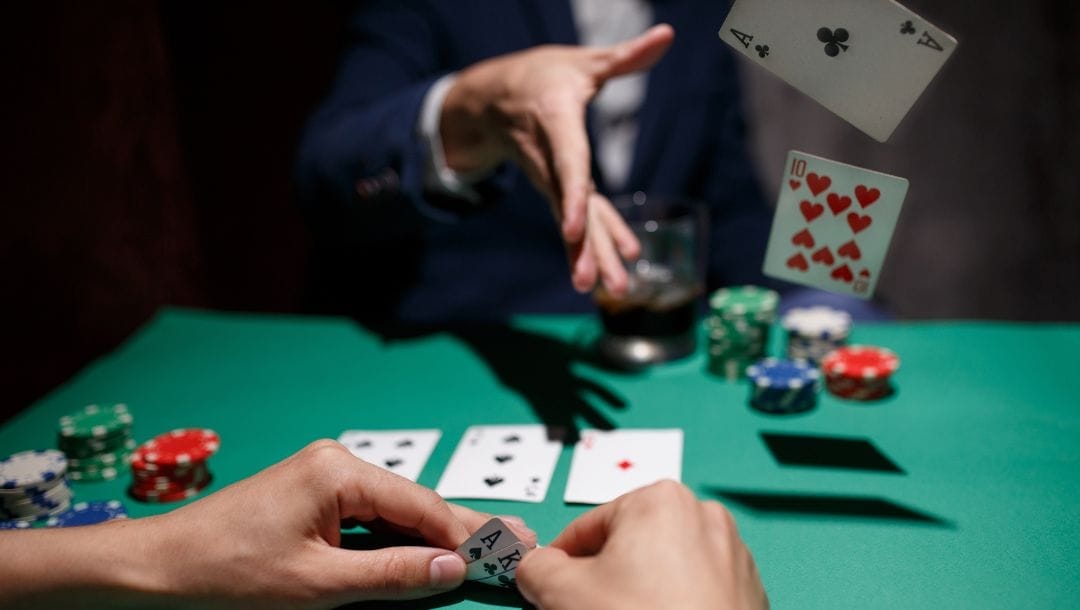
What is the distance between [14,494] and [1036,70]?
3074 millimetres

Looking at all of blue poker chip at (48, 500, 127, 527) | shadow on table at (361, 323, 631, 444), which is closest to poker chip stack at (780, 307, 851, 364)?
shadow on table at (361, 323, 631, 444)

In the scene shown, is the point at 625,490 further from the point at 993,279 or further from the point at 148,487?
the point at 993,279

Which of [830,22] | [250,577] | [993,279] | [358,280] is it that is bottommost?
[993,279]

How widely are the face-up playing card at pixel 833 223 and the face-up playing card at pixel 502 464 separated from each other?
0.43 meters

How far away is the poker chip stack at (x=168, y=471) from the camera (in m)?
1.28

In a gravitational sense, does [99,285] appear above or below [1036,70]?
below

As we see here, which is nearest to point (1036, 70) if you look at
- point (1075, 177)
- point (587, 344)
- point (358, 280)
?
point (1075, 177)

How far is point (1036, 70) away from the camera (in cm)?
291

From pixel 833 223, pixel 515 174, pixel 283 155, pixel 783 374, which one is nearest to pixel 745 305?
pixel 783 374

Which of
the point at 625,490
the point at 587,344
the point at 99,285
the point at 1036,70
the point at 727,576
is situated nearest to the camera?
the point at 727,576

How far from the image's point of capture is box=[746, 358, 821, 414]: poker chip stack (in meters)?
1.39

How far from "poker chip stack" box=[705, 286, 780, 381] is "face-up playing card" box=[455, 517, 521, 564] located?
2.35 feet

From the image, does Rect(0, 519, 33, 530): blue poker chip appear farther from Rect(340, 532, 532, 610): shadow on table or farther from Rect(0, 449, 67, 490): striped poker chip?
Rect(340, 532, 532, 610): shadow on table

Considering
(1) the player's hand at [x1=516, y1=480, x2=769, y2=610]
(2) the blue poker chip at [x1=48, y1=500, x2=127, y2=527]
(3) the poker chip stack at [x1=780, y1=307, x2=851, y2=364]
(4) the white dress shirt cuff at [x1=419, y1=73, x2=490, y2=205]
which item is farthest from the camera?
(4) the white dress shirt cuff at [x1=419, y1=73, x2=490, y2=205]
